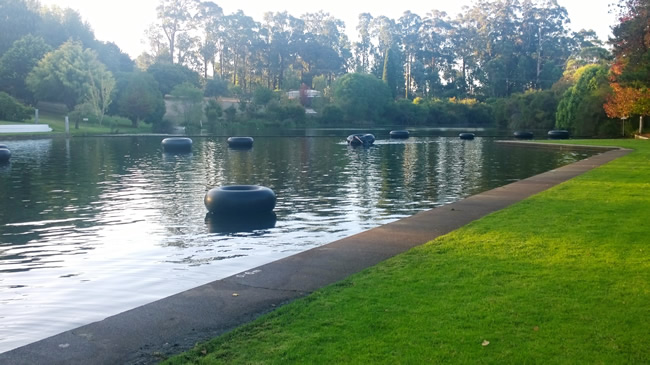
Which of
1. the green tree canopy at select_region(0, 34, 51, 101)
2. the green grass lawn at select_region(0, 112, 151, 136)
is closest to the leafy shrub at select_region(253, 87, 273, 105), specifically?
the green grass lawn at select_region(0, 112, 151, 136)

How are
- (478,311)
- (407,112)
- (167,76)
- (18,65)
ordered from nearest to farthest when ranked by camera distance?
(478,311) < (18,65) < (167,76) < (407,112)

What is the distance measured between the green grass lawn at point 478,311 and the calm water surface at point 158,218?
2842mm

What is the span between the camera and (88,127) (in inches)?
3031

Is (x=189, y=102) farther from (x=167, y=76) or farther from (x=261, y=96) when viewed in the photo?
(x=261, y=96)

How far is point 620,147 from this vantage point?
3903 cm

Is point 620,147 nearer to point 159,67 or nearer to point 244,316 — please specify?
point 244,316

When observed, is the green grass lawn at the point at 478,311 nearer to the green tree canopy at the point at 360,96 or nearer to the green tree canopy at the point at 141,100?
the green tree canopy at the point at 141,100

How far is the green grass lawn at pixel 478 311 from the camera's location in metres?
5.51

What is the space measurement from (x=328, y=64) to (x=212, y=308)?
13348 centimetres

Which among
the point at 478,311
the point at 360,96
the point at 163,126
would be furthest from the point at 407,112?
the point at 478,311

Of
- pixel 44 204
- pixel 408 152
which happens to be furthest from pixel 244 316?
pixel 408 152

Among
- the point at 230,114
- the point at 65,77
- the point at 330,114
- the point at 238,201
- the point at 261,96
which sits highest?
the point at 65,77

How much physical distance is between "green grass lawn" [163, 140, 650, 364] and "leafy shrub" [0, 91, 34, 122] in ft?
228

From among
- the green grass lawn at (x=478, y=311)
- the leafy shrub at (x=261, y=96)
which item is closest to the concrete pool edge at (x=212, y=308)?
the green grass lawn at (x=478, y=311)
